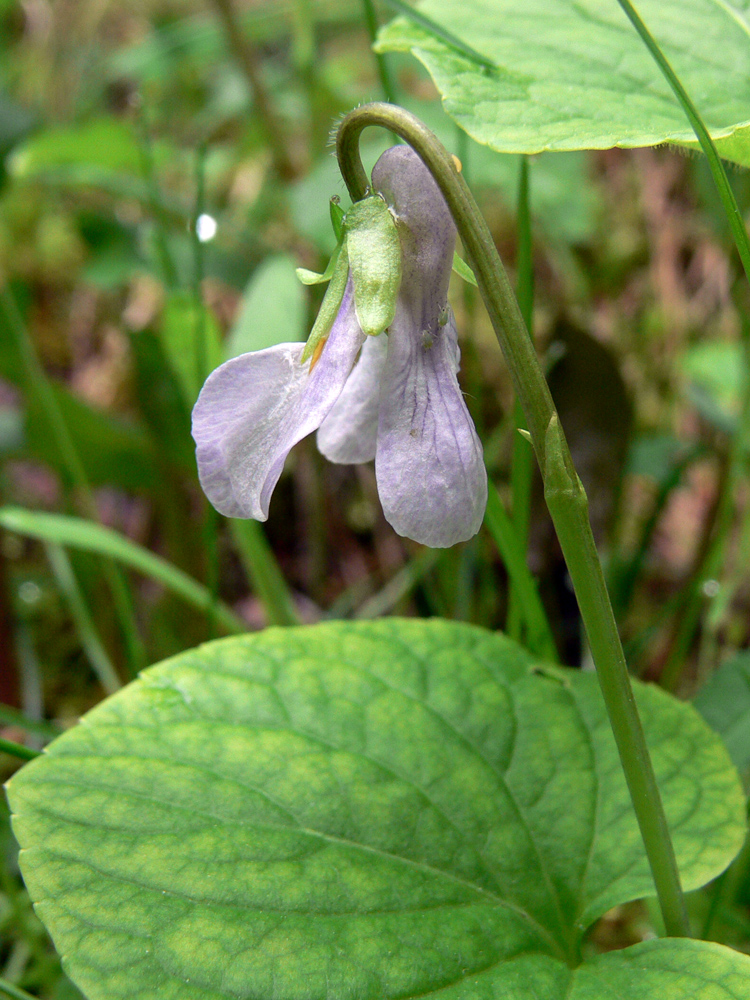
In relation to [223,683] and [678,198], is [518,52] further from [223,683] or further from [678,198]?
[678,198]

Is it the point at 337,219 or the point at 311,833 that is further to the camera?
the point at 311,833

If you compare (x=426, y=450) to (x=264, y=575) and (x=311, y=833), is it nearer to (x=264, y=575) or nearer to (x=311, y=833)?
(x=311, y=833)

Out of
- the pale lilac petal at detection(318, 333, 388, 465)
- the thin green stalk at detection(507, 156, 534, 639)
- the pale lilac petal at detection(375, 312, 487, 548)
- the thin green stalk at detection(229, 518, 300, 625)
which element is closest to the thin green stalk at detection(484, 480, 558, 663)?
the thin green stalk at detection(507, 156, 534, 639)

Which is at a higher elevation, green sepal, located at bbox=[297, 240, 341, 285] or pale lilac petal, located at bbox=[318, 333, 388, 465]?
green sepal, located at bbox=[297, 240, 341, 285]

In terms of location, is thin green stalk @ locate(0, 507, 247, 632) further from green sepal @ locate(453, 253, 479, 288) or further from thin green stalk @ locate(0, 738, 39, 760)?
green sepal @ locate(453, 253, 479, 288)

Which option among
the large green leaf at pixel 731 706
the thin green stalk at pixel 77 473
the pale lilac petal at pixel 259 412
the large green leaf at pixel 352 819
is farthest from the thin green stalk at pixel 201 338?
the large green leaf at pixel 731 706

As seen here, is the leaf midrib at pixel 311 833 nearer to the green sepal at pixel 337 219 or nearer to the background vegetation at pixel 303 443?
the background vegetation at pixel 303 443

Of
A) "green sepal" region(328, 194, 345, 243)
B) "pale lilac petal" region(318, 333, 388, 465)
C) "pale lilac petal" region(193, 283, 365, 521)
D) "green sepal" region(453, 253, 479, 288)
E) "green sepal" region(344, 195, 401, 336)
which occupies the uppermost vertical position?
"green sepal" region(328, 194, 345, 243)

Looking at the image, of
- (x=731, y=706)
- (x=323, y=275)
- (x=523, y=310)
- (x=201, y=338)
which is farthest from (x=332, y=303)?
(x=731, y=706)
